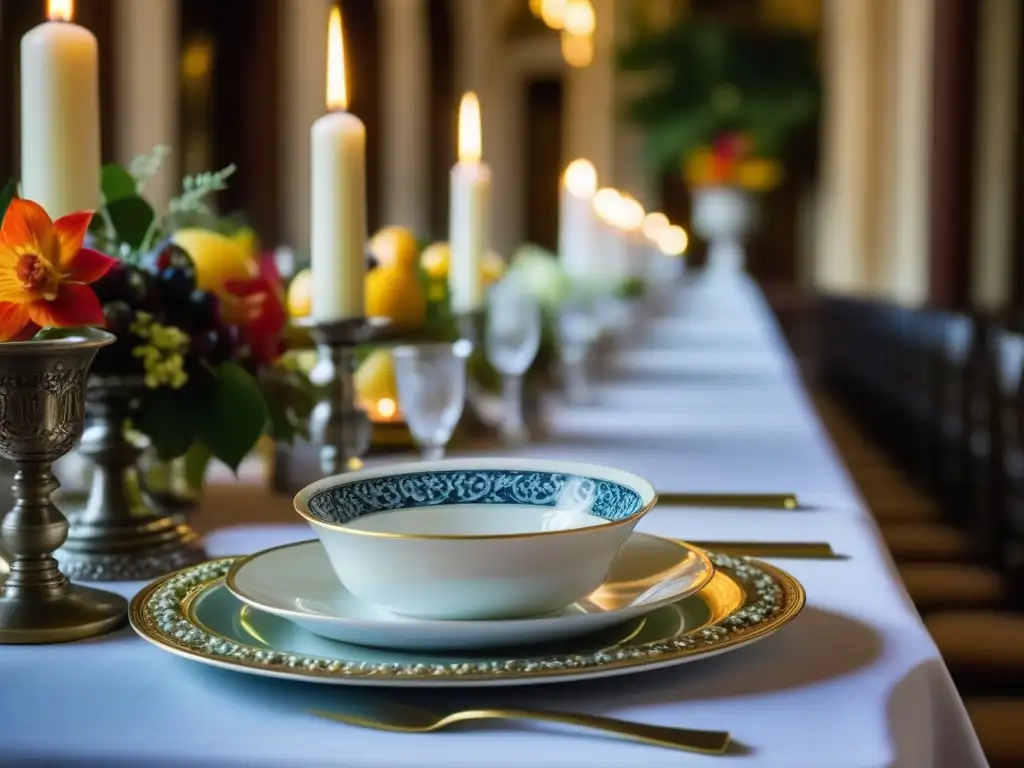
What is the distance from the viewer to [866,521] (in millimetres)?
1061

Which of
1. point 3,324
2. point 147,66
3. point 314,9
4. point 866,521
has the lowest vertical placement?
point 866,521

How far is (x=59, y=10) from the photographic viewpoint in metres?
0.93

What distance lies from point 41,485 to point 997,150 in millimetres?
7906

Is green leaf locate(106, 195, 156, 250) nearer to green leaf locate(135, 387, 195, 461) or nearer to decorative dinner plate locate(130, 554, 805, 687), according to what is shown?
green leaf locate(135, 387, 195, 461)

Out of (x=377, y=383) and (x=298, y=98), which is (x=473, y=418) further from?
(x=298, y=98)

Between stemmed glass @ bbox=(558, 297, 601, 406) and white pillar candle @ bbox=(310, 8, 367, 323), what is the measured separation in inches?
32.2

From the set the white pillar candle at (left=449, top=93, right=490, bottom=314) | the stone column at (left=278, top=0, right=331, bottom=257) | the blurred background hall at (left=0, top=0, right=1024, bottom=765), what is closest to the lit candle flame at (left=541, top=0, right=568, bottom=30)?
the blurred background hall at (left=0, top=0, right=1024, bottom=765)

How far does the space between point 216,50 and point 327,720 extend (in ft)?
22.7

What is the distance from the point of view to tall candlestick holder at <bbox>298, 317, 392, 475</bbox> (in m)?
1.04

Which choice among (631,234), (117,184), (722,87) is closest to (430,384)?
(117,184)

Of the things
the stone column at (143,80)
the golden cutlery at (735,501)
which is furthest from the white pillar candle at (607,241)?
the stone column at (143,80)

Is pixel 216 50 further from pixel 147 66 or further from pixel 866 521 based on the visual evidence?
pixel 866 521

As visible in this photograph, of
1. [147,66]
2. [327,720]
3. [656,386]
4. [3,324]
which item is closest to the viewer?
[327,720]

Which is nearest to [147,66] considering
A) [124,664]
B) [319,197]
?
[319,197]
